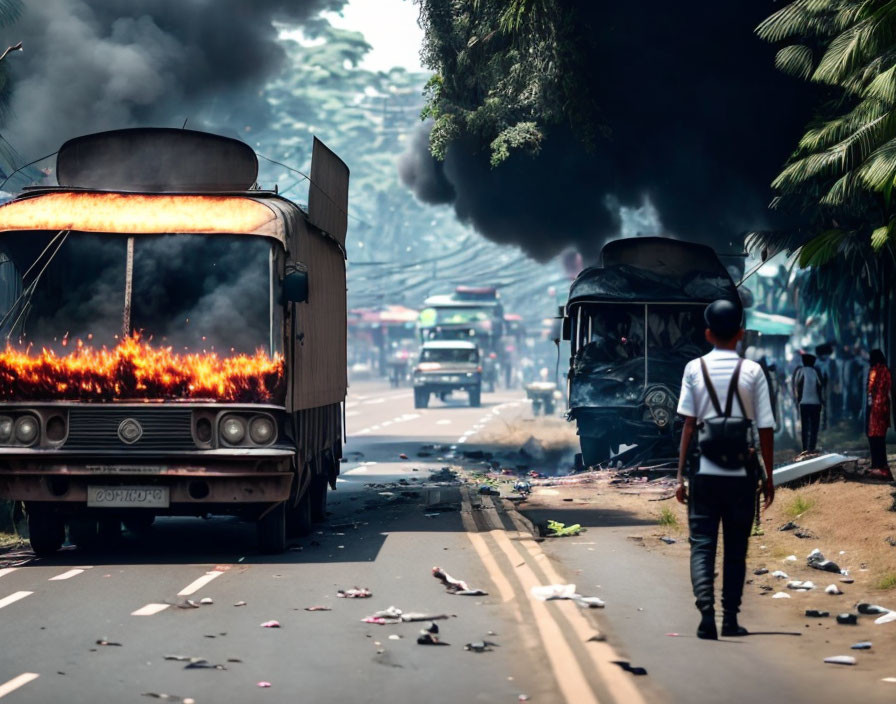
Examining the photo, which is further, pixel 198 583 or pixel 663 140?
pixel 663 140

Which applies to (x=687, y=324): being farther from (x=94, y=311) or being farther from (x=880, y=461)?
(x=94, y=311)

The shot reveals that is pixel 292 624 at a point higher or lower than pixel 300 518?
lower

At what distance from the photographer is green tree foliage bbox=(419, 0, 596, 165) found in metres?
24.3

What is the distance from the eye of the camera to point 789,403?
37719 mm

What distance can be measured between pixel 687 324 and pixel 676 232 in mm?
9657

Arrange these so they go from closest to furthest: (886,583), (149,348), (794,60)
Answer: (886,583)
(149,348)
(794,60)

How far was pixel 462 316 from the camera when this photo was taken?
196 feet

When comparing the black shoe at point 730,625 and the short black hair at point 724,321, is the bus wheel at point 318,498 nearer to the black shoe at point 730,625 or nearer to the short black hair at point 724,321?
the black shoe at point 730,625

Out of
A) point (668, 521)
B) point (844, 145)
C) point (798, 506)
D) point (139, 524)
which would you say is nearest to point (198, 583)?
point (139, 524)

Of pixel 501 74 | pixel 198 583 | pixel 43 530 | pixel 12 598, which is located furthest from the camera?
pixel 501 74

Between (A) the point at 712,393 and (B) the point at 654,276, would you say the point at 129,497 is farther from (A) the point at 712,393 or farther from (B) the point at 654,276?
(B) the point at 654,276

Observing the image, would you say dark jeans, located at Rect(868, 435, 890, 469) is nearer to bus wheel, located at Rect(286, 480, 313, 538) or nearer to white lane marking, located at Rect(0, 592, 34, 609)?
bus wheel, located at Rect(286, 480, 313, 538)

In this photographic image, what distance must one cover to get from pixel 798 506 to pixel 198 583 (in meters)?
6.55

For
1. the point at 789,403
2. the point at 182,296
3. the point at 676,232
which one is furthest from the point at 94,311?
the point at 789,403
